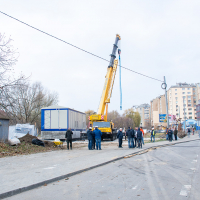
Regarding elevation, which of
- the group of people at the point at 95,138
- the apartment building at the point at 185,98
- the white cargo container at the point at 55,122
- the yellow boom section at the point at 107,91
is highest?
the apartment building at the point at 185,98

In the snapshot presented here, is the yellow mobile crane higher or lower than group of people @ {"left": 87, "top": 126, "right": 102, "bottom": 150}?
higher

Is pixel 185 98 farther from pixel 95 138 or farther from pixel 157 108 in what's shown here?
pixel 95 138

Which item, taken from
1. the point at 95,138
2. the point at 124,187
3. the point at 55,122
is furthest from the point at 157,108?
the point at 124,187

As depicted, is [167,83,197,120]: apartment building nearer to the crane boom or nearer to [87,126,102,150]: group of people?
the crane boom

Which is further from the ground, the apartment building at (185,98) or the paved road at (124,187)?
the apartment building at (185,98)

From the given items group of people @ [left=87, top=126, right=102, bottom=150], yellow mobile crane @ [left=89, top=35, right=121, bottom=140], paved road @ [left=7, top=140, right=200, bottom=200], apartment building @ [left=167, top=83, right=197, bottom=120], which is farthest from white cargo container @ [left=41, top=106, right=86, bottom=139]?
apartment building @ [left=167, top=83, right=197, bottom=120]

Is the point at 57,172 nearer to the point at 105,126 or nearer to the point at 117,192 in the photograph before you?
the point at 117,192

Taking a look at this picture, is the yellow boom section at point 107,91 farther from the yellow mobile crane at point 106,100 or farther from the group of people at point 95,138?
the group of people at point 95,138

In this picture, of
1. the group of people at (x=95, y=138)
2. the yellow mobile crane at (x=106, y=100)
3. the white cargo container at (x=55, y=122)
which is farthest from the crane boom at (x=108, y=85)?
the group of people at (x=95, y=138)

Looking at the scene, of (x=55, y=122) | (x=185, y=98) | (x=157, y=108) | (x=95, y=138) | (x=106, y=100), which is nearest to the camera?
(x=95, y=138)

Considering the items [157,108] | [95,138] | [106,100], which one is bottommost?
[95,138]

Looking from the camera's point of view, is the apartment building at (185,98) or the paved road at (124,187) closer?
the paved road at (124,187)

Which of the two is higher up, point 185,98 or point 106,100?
point 185,98

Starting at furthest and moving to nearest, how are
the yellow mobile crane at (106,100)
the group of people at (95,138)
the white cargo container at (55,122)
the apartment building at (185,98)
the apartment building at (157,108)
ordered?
1. the apartment building at (157,108)
2. the apartment building at (185,98)
3. the yellow mobile crane at (106,100)
4. the white cargo container at (55,122)
5. the group of people at (95,138)
